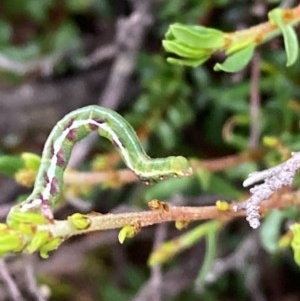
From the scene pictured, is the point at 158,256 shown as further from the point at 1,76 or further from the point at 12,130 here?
the point at 1,76

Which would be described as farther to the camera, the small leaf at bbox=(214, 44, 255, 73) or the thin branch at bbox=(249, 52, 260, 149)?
the thin branch at bbox=(249, 52, 260, 149)

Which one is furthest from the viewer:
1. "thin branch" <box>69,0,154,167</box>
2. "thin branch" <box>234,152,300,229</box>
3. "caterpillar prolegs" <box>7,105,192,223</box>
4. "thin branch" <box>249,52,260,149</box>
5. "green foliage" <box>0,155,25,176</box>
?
"thin branch" <box>69,0,154,167</box>

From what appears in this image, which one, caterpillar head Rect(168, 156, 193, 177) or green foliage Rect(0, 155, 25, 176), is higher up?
green foliage Rect(0, 155, 25, 176)

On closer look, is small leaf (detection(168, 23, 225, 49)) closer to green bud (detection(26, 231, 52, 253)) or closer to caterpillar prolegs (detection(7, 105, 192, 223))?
caterpillar prolegs (detection(7, 105, 192, 223))

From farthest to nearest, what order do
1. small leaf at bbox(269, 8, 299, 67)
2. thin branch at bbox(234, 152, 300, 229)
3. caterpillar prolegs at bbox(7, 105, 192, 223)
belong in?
small leaf at bbox(269, 8, 299, 67)
caterpillar prolegs at bbox(7, 105, 192, 223)
thin branch at bbox(234, 152, 300, 229)

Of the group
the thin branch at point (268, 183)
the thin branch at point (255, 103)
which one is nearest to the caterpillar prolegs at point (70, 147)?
the thin branch at point (268, 183)

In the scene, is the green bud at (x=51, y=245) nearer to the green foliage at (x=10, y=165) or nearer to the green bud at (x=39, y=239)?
the green bud at (x=39, y=239)

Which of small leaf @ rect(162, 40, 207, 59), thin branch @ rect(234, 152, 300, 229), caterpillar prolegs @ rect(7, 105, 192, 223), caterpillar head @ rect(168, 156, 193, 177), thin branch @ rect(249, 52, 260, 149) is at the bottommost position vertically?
thin branch @ rect(234, 152, 300, 229)

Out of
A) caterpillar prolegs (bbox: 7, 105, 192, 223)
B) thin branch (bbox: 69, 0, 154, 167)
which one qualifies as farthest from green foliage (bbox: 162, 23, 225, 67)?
thin branch (bbox: 69, 0, 154, 167)

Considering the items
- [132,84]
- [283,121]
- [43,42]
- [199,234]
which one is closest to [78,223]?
[199,234]
